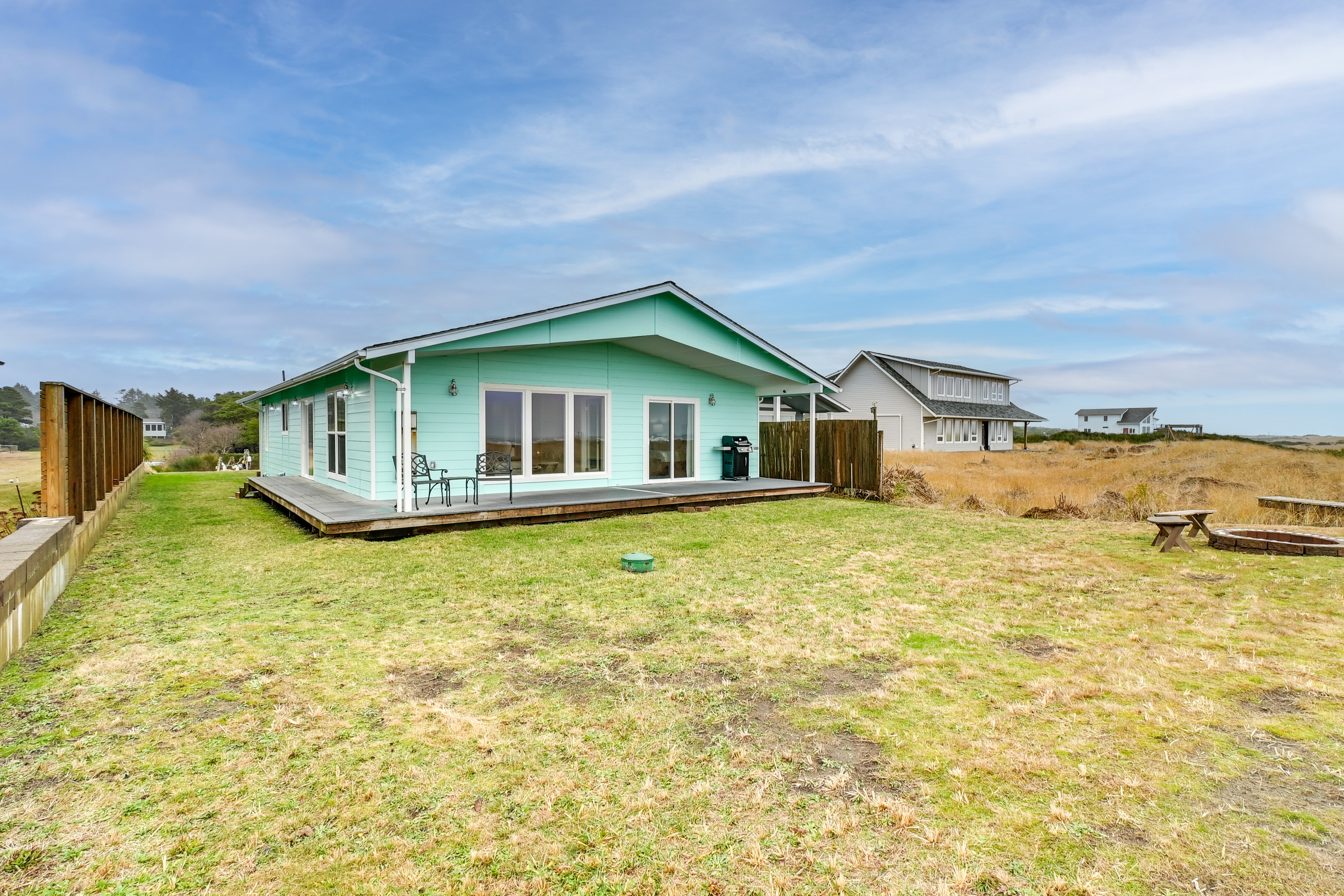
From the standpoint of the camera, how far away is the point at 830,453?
15.1 meters

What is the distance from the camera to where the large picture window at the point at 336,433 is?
1228cm

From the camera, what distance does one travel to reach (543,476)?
12125 mm

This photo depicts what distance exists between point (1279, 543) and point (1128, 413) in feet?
282

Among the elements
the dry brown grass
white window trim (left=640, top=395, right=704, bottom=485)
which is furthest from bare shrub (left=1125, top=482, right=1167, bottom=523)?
white window trim (left=640, top=395, right=704, bottom=485)

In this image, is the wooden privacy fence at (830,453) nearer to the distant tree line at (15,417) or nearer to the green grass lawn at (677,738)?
the green grass lawn at (677,738)

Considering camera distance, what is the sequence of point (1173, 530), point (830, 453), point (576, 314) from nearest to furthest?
point (1173, 530), point (576, 314), point (830, 453)

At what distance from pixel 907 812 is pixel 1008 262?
899 inches

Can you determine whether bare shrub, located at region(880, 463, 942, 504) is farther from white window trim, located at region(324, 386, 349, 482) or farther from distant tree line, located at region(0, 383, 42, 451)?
distant tree line, located at region(0, 383, 42, 451)

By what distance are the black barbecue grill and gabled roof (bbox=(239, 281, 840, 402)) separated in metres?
2.02

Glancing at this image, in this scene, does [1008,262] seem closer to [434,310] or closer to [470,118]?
[470,118]

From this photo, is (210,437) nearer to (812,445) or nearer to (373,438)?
(373,438)

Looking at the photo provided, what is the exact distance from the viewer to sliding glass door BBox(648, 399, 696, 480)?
13.8 metres

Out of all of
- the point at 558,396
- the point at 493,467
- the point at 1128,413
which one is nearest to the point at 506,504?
the point at 493,467

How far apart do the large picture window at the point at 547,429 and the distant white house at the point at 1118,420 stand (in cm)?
7563
